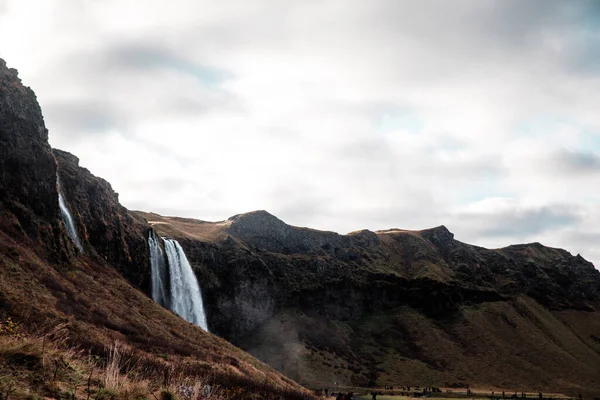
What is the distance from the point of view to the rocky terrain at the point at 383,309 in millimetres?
114562

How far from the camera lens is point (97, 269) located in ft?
197

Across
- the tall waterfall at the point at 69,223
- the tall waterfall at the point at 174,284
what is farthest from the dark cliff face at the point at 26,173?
the tall waterfall at the point at 174,284

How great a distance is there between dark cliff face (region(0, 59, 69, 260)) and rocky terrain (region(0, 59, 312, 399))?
13cm

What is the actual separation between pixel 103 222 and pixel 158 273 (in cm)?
1572

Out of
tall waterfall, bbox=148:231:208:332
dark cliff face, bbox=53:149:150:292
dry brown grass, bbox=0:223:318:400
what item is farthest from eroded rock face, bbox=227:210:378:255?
dry brown grass, bbox=0:223:318:400

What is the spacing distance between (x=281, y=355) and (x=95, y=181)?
200 ft

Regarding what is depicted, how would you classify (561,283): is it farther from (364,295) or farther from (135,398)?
(135,398)

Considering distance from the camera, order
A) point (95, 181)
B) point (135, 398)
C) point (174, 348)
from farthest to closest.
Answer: point (95, 181)
point (174, 348)
point (135, 398)

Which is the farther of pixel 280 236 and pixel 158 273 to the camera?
pixel 280 236

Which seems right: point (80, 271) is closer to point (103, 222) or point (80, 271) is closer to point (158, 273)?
point (103, 222)

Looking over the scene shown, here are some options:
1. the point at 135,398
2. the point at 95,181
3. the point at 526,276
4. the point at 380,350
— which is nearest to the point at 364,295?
the point at 380,350

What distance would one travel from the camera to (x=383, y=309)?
14712cm

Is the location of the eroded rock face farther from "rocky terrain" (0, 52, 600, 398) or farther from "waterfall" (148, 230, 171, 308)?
"waterfall" (148, 230, 171, 308)

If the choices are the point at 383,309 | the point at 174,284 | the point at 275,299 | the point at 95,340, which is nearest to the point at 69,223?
the point at 174,284
